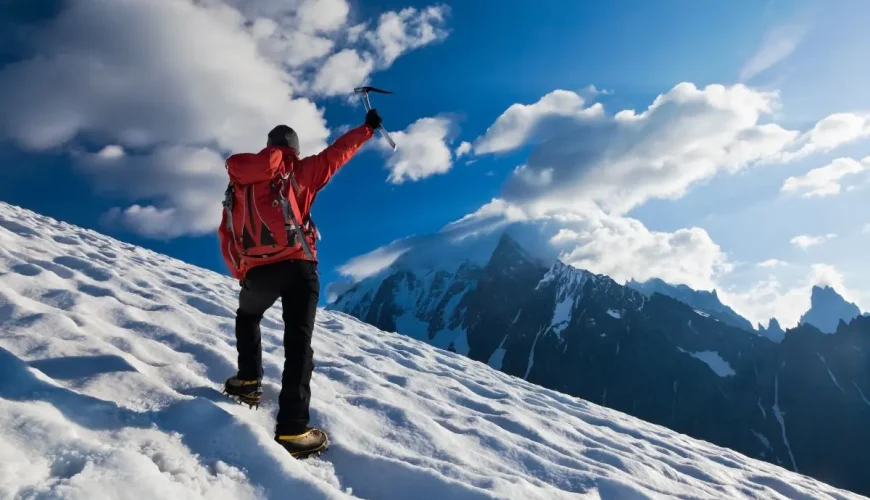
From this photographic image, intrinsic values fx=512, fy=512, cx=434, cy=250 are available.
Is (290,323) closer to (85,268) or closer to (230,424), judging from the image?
(230,424)

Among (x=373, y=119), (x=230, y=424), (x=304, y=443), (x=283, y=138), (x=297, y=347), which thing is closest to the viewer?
(x=230, y=424)

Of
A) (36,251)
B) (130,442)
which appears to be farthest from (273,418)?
(36,251)

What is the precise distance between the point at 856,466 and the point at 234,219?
187 meters

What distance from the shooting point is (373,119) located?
561 cm

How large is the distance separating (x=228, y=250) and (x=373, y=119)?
81.0 inches

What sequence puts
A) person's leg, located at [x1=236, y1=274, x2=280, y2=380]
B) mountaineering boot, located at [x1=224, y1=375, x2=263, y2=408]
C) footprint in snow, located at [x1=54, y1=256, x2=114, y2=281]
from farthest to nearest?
1. footprint in snow, located at [x1=54, y1=256, x2=114, y2=281]
2. mountaineering boot, located at [x1=224, y1=375, x2=263, y2=408]
3. person's leg, located at [x1=236, y1=274, x2=280, y2=380]

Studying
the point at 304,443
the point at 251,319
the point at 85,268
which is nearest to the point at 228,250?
the point at 251,319

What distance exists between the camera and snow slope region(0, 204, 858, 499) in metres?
3.39

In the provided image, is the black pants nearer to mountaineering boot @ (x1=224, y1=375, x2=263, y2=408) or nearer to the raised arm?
mountaineering boot @ (x1=224, y1=375, x2=263, y2=408)

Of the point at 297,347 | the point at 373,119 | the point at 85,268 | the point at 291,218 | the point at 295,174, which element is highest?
the point at 373,119

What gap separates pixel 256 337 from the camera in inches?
201

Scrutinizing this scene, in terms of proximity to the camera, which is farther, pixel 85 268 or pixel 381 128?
pixel 85 268

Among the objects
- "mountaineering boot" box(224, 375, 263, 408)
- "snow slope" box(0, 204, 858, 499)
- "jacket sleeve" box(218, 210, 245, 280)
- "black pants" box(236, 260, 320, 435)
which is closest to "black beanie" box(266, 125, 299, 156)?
"jacket sleeve" box(218, 210, 245, 280)

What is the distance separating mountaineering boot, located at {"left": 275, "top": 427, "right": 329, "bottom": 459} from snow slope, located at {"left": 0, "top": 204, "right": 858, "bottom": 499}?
0.10 meters
